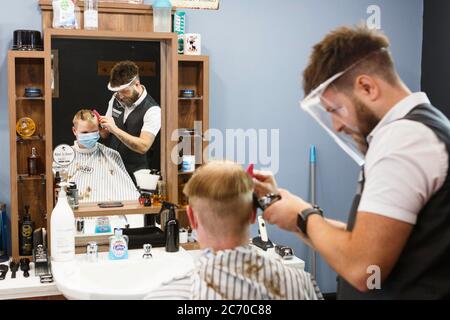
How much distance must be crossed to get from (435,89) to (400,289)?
2.38 m

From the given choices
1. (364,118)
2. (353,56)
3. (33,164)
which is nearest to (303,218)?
(364,118)

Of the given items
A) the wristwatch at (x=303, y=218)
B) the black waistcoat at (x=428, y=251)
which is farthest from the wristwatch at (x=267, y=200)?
the black waistcoat at (x=428, y=251)

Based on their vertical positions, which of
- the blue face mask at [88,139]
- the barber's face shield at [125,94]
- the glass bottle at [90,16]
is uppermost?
the glass bottle at [90,16]

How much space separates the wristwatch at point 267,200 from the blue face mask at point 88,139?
1.41 meters

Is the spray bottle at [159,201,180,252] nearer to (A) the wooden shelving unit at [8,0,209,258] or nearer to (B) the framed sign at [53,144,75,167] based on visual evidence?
(A) the wooden shelving unit at [8,0,209,258]

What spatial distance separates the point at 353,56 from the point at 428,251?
582mm

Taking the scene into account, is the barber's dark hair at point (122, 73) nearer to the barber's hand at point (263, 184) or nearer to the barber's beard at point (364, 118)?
the barber's hand at point (263, 184)

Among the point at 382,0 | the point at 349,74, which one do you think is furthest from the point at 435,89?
the point at 349,74

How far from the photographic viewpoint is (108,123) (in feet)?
9.69

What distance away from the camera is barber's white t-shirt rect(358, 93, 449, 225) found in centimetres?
143

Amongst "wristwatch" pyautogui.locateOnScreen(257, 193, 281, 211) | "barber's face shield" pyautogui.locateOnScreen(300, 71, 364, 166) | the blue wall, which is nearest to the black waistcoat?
"barber's face shield" pyautogui.locateOnScreen(300, 71, 364, 166)

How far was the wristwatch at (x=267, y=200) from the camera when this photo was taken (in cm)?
174
